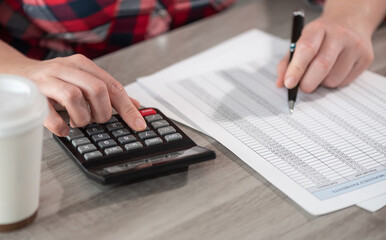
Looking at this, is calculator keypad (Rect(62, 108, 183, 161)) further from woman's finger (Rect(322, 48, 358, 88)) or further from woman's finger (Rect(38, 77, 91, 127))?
woman's finger (Rect(322, 48, 358, 88))

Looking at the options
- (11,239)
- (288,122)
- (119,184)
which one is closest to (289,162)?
(288,122)

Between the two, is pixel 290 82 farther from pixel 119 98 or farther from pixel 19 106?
pixel 19 106

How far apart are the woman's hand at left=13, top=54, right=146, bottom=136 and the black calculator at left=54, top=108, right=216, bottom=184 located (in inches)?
0.5

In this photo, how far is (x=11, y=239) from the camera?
491 millimetres

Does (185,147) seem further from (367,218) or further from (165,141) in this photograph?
(367,218)

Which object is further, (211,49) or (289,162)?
(211,49)

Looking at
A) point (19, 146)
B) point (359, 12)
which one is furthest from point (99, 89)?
point (359, 12)

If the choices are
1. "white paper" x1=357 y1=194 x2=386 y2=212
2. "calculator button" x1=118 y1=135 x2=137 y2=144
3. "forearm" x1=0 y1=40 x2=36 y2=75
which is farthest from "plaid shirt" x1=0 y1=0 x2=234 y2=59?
"white paper" x1=357 y1=194 x2=386 y2=212

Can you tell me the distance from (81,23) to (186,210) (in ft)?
1.80

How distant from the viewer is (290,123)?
27.4 inches

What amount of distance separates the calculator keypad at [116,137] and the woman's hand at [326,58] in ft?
0.74

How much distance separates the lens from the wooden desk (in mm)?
507

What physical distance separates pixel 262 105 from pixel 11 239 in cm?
Result: 40

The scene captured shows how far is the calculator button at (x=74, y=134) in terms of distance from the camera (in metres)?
0.61
